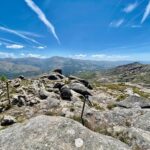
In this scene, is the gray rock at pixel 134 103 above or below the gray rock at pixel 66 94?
below

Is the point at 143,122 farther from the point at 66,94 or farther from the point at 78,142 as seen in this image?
the point at 66,94

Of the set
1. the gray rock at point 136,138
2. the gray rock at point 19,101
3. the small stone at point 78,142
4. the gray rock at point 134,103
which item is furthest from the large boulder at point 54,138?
the gray rock at point 134,103

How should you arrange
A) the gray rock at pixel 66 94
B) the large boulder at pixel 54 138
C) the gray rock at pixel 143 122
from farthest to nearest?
the gray rock at pixel 66 94
the gray rock at pixel 143 122
the large boulder at pixel 54 138

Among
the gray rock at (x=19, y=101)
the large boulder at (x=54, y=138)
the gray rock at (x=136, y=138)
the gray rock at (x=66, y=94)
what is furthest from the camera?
the gray rock at (x=66, y=94)

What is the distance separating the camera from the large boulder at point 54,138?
55.5 ft

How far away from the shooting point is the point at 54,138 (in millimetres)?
17391

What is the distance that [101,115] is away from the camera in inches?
1156

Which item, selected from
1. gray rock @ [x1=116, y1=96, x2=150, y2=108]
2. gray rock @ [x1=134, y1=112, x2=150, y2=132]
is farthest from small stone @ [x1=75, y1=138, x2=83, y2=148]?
gray rock @ [x1=116, y1=96, x2=150, y2=108]

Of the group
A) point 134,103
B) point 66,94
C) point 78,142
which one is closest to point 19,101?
point 66,94

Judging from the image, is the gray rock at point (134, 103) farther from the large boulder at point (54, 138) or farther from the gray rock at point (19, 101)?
the large boulder at point (54, 138)

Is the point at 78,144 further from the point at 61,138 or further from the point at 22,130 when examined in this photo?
the point at 22,130

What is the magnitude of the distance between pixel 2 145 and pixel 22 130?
2.23m

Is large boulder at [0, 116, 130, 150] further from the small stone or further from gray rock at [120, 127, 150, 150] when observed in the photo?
gray rock at [120, 127, 150, 150]

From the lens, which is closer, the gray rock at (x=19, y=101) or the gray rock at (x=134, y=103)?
the gray rock at (x=19, y=101)
